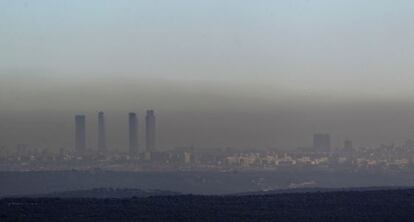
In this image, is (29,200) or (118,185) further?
(118,185)

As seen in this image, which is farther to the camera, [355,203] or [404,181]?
[404,181]

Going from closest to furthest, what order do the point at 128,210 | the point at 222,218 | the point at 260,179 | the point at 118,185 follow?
the point at 222,218 → the point at 128,210 → the point at 118,185 → the point at 260,179

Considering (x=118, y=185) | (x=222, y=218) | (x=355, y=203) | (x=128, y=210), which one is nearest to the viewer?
(x=222, y=218)

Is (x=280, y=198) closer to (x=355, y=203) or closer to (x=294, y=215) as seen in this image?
(x=355, y=203)

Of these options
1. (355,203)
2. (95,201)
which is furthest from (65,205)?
(355,203)

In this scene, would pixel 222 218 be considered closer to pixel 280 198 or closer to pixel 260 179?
pixel 280 198

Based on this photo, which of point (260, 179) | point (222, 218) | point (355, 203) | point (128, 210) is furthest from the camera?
point (260, 179)

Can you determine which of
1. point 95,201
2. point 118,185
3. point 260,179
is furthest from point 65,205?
point 260,179
